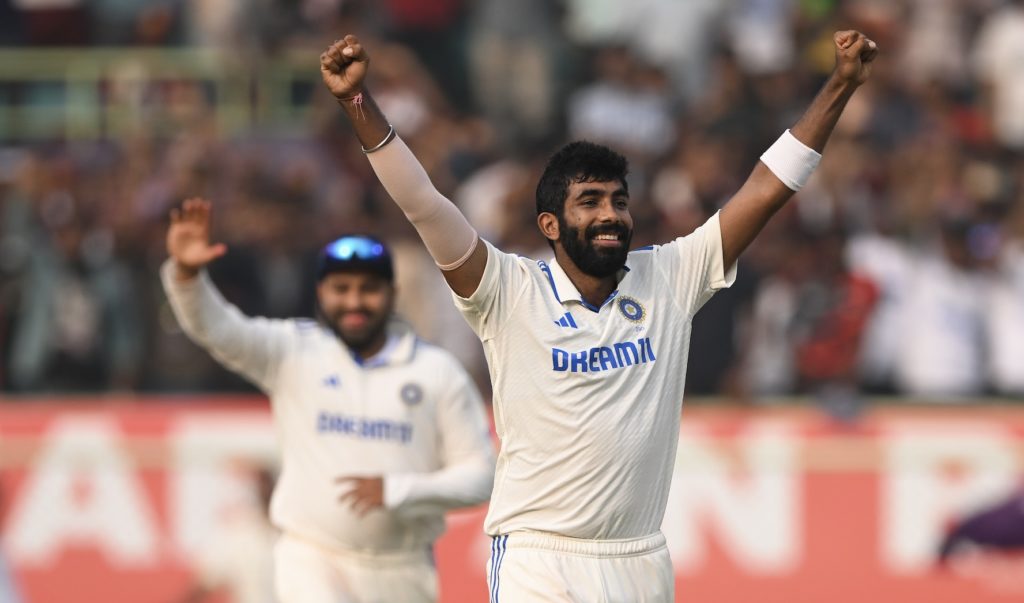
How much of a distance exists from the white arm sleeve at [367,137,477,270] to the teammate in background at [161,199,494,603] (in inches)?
79.9

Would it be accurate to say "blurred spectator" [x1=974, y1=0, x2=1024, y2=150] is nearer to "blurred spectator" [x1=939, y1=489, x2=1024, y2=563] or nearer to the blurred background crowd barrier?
the blurred background crowd barrier

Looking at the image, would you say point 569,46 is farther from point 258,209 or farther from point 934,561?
point 934,561

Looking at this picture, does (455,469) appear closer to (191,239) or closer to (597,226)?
(191,239)

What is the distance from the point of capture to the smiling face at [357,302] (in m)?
8.54

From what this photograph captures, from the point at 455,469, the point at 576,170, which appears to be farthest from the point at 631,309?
the point at 455,469

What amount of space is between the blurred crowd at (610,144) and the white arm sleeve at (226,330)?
192 inches

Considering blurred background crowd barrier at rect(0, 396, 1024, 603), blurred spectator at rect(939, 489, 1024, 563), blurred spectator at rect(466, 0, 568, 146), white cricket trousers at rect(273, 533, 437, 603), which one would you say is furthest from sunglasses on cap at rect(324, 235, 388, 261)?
blurred spectator at rect(466, 0, 568, 146)

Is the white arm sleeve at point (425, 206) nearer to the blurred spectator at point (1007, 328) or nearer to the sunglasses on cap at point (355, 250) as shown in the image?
the sunglasses on cap at point (355, 250)

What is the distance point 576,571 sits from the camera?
21.5 feet

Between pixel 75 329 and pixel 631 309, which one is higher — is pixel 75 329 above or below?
below

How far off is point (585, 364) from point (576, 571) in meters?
0.74

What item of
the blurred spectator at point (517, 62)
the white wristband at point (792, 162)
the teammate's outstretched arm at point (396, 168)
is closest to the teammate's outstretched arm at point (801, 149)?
the white wristband at point (792, 162)

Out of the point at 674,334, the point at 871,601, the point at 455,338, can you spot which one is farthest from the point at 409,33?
the point at 674,334

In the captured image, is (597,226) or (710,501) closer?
(597,226)
